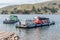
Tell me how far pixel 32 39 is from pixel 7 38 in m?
30.3

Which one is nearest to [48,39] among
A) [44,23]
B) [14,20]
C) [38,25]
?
[38,25]

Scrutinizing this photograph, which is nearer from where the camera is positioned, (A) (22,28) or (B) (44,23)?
(A) (22,28)

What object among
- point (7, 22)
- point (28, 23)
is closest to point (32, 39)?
point (28, 23)

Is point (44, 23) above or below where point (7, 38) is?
below

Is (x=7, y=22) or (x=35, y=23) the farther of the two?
(x=7, y=22)

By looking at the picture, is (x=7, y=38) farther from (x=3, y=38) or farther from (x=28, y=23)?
(x=28, y=23)

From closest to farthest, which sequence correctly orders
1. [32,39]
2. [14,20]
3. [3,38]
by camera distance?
[3,38] → [32,39] → [14,20]

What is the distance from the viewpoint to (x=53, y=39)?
168 feet

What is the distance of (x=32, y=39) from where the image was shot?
1996 inches

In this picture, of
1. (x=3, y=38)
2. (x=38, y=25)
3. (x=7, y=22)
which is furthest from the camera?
(x=7, y=22)

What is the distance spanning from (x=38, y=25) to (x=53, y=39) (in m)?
39.0

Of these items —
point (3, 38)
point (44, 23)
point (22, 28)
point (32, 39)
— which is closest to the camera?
point (3, 38)

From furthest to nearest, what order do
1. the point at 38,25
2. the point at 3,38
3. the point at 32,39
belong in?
1. the point at 38,25
2. the point at 32,39
3. the point at 3,38

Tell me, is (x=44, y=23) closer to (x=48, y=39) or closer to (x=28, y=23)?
(x=28, y=23)
